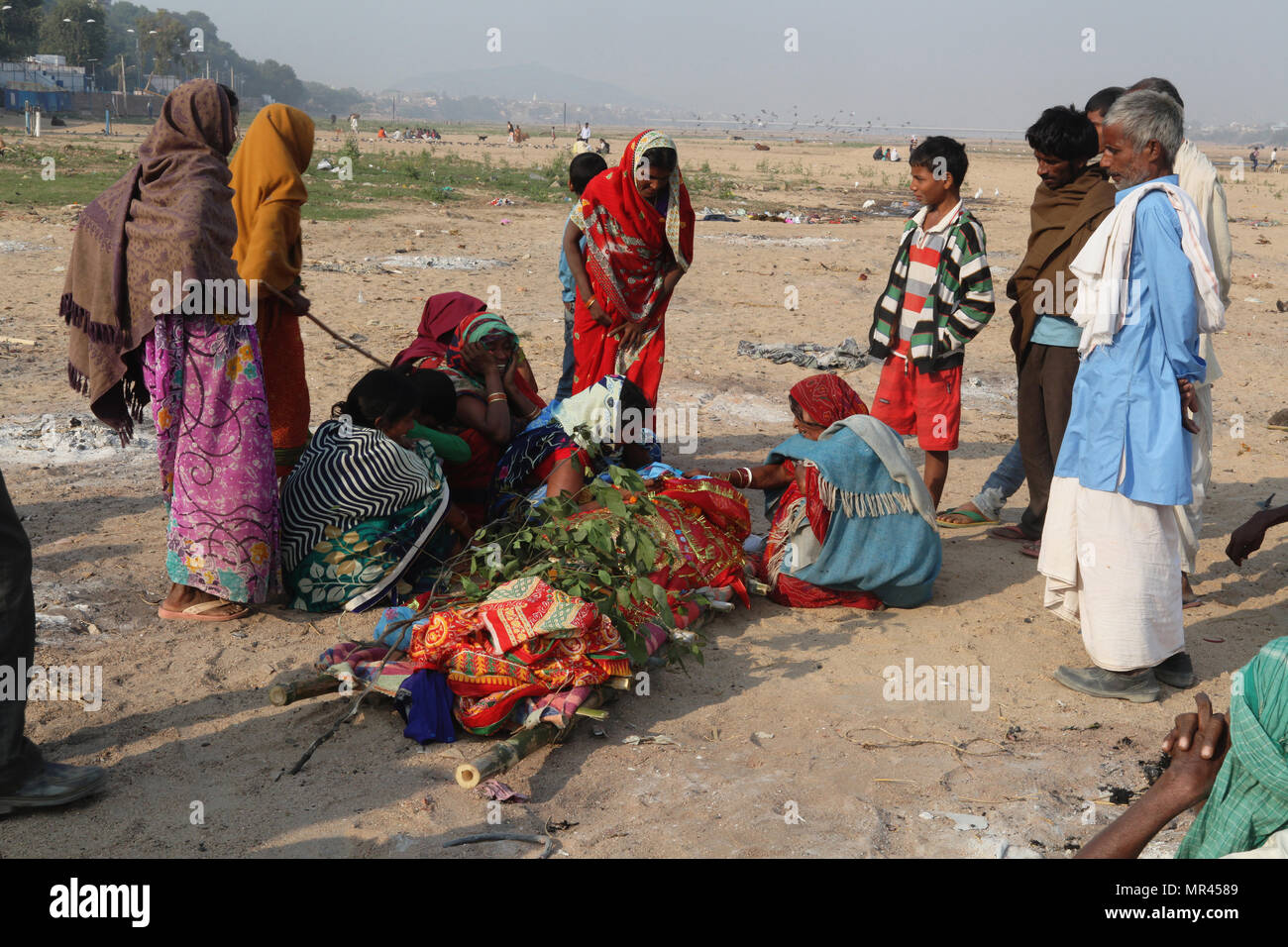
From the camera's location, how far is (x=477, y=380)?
5547 millimetres

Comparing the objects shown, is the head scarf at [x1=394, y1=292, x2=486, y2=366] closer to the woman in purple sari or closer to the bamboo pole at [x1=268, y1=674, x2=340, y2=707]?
the woman in purple sari

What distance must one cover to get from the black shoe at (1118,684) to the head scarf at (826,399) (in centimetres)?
151

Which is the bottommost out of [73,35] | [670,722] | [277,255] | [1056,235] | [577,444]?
[670,722]

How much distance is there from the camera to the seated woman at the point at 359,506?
456 cm

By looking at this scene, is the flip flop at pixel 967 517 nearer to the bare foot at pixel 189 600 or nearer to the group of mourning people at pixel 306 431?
the group of mourning people at pixel 306 431

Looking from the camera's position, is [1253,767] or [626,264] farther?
[626,264]

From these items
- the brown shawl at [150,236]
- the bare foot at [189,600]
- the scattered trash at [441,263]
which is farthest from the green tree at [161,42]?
the bare foot at [189,600]

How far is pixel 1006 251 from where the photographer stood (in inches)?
662

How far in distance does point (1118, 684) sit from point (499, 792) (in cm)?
241

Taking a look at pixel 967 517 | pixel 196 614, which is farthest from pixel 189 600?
pixel 967 517

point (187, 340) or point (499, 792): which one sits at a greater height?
point (187, 340)

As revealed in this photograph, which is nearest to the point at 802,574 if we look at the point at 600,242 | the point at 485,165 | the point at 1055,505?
the point at 1055,505

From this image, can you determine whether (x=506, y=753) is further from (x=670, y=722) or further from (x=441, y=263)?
(x=441, y=263)

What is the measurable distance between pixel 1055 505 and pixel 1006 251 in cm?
1349
